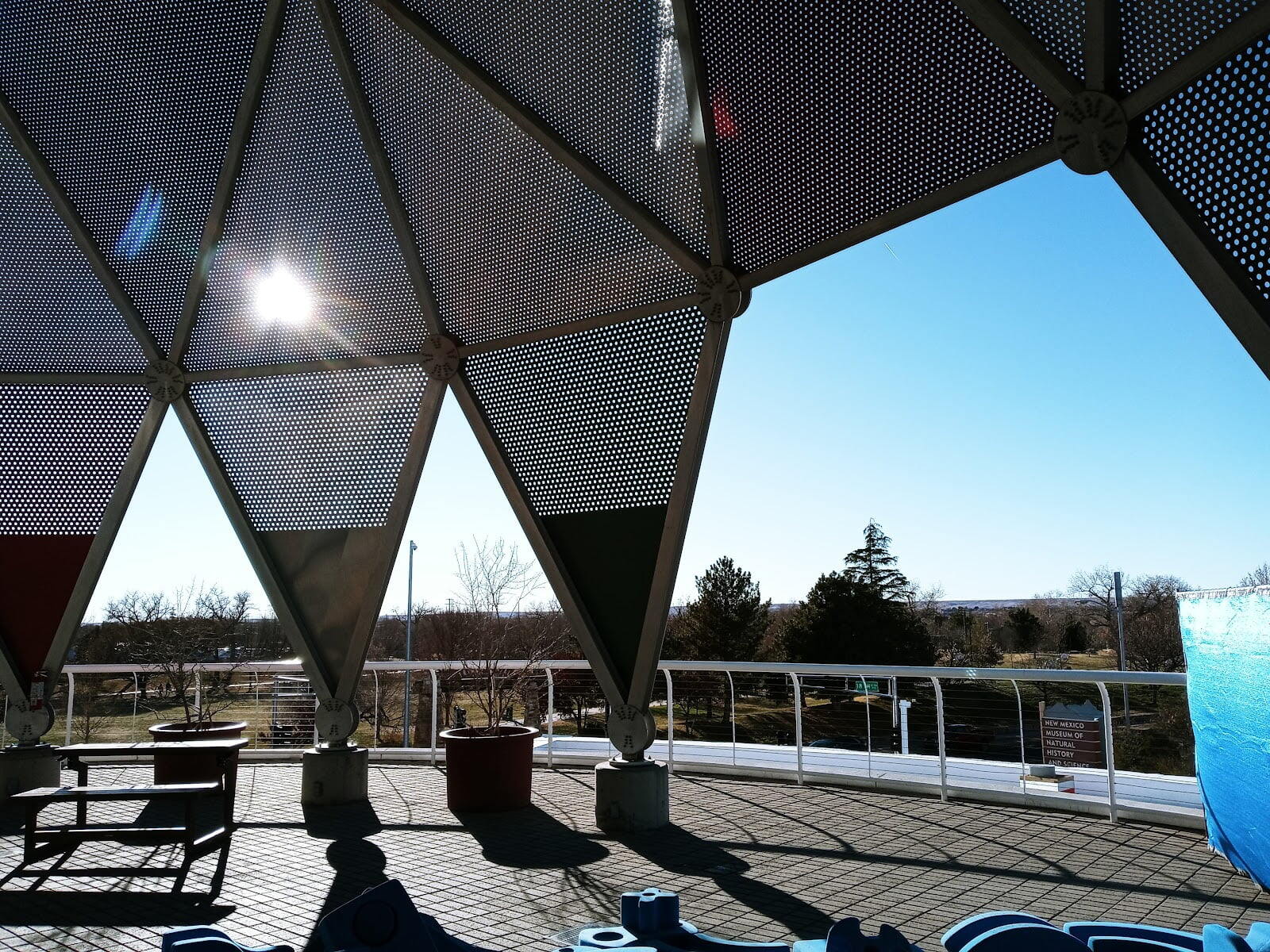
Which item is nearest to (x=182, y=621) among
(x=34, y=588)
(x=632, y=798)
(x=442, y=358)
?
(x=34, y=588)

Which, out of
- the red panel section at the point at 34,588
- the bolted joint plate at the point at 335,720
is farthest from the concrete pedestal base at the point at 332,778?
the red panel section at the point at 34,588

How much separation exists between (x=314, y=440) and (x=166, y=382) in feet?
6.07

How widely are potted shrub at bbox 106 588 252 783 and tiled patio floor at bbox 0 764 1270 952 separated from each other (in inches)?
53.4

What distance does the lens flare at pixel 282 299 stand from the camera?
1012 centimetres

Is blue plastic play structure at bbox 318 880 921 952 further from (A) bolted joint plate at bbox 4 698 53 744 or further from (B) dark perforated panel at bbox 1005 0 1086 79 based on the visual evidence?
(A) bolted joint plate at bbox 4 698 53 744

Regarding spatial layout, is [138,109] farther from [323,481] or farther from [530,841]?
[530,841]

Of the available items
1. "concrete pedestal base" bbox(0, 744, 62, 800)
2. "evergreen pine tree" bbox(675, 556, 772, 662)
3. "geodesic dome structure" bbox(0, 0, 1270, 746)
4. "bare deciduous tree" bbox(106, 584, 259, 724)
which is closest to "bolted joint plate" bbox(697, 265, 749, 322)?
"geodesic dome structure" bbox(0, 0, 1270, 746)

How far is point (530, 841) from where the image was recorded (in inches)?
297

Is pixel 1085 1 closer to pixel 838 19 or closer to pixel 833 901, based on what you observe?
pixel 838 19

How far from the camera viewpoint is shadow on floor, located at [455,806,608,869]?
22.6 ft

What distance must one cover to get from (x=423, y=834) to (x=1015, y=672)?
5.06m

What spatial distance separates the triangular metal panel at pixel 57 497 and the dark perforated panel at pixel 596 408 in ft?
14.0

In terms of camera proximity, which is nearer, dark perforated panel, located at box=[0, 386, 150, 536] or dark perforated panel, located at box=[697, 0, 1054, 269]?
dark perforated panel, located at box=[697, 0, 1054, 269]

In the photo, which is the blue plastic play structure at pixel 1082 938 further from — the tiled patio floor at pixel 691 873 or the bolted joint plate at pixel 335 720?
the bolted joint plate at pixel 335 720
